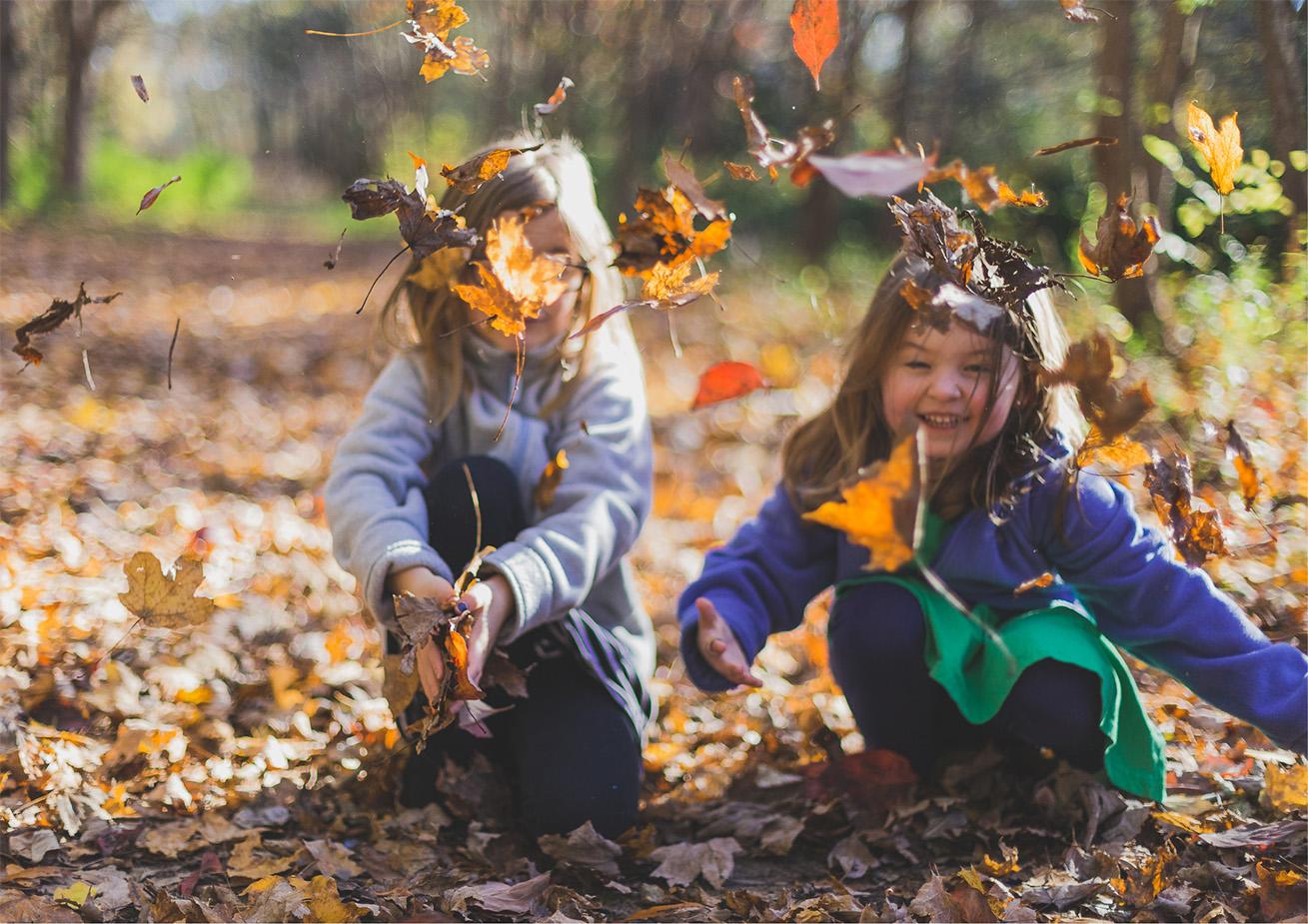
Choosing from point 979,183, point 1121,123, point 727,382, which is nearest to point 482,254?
point 727,382

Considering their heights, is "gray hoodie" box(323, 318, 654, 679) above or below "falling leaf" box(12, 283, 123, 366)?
below

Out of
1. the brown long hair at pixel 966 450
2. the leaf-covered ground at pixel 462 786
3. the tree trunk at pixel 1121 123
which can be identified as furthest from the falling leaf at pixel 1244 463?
the tree trunk at pixel 1121 123

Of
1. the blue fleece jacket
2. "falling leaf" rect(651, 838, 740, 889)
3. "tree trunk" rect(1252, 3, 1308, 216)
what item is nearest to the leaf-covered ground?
"falling leaf" rect(651, 838, 740, 889)

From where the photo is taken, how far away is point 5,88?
41.4 feet

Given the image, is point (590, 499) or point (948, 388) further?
point (590, 499)

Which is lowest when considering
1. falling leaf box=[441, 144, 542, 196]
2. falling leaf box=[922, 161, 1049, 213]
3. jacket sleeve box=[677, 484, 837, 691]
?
jacket sleeve box=[677, 484, 837, 691]

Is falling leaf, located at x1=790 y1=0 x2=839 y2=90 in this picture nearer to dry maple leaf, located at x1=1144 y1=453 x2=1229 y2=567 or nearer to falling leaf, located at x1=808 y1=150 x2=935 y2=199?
falling leaf, located at x1=808 y1=150 x2=935 y2=199

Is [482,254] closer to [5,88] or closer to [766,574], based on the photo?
[766,574]

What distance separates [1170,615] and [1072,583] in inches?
6.9

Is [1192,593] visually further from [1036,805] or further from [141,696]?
[141,696]

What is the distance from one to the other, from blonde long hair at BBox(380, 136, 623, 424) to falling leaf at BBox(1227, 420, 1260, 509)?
1.05m

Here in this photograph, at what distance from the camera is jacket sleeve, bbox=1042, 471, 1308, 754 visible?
1688mm

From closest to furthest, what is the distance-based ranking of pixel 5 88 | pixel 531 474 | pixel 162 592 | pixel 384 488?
pixel 162 592 < pixel 384 488 < pixel 531 474 < pixel 5 88

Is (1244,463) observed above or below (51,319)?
below
